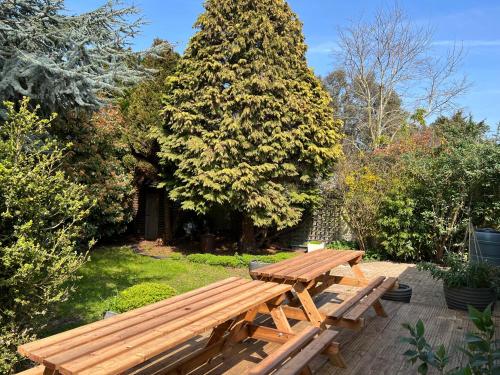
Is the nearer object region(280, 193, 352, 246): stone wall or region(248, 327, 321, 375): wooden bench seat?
region(248, 327, 321, 375): wooden bench seat

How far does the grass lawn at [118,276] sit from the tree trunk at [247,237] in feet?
6.56

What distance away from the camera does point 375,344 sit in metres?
4.14

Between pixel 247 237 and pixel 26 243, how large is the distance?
8.83 meters

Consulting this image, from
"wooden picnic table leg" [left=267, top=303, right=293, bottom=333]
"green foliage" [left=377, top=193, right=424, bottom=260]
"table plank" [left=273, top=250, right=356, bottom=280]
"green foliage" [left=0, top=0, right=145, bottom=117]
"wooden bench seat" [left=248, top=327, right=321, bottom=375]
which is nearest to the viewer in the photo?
"wooden bench seat" [left=248, top=327, right=321, bottom=375]

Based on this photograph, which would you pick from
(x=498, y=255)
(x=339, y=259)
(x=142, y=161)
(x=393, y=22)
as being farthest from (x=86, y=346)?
(x=393, y=22)

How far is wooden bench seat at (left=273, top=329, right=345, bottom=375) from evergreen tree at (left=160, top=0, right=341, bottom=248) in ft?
21.7

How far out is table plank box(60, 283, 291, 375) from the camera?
1830mm

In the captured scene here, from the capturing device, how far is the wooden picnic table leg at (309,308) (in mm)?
3951

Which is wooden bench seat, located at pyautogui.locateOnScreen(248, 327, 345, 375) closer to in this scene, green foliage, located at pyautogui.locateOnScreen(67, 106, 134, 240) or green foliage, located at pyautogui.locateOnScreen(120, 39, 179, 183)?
green foliage, located at pyautogui.locateOnScreen(67, 106, 134, 240)

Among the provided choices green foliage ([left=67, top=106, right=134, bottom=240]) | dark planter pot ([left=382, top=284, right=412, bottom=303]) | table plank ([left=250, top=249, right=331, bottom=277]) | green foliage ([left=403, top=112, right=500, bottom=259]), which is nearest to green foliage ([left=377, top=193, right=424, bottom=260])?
green foliage ([left=403, top=112, right=500, bottom=259])

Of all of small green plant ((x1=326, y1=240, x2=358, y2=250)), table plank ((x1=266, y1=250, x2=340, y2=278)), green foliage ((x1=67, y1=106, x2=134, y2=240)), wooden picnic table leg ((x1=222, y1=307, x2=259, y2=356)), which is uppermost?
green foliage ((x1=67, y1=106, x2=134, y2=240))

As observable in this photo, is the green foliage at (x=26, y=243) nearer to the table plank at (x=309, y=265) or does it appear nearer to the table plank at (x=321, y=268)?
the table plank at (x=309, y=265)

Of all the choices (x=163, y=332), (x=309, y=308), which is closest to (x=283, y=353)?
(x=163, y=332)

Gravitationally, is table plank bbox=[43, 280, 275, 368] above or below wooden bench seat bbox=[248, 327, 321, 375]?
above
